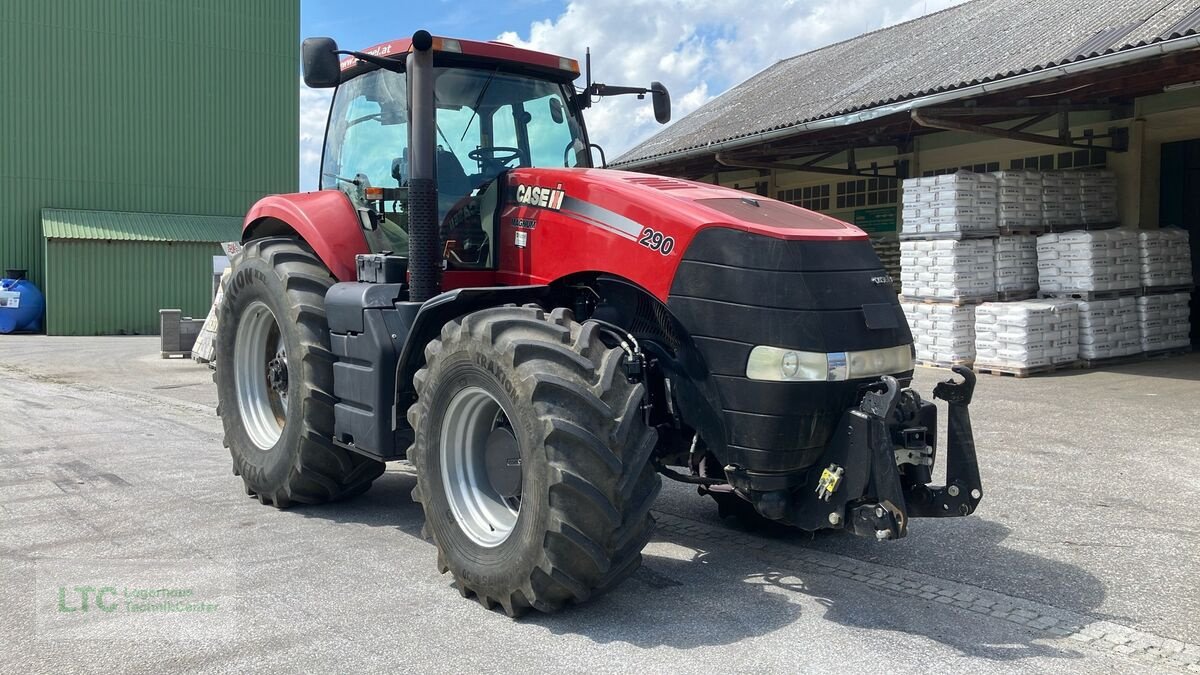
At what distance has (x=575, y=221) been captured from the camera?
15.4 feet

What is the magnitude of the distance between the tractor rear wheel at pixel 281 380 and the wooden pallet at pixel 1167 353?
10918 millimetres

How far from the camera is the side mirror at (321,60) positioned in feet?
16.6

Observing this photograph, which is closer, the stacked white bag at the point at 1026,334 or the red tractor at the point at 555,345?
the red tractor at the point at 555,345

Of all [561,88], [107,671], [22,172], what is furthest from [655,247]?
[22,172]

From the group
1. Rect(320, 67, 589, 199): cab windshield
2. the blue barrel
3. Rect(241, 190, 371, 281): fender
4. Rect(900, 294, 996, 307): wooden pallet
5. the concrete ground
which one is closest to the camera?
the concrete ground

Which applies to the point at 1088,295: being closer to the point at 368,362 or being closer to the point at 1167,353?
the point at 1167,353

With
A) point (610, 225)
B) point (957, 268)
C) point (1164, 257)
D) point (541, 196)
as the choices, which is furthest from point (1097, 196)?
point (610, 225)

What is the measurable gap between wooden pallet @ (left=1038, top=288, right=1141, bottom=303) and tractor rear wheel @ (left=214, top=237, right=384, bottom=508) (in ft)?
31.9

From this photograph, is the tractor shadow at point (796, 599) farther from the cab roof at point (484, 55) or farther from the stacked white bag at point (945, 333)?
the stacked white bag at point (945, 333)

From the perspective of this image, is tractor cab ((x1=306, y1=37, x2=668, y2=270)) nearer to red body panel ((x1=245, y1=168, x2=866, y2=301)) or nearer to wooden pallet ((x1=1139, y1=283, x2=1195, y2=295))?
red body panel ((x1=245, y1=168, x2=866, y2=301))

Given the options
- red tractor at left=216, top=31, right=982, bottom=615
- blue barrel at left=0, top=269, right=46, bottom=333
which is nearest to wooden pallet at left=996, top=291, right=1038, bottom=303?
red tractor at left=216, top=31, right=982, bottom=615

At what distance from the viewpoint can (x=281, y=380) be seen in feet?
19.9

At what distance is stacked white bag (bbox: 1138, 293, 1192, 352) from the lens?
504 inches

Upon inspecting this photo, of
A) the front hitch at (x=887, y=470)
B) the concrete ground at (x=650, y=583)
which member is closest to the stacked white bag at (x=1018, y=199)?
the concrete ground at (x=650, y=583)
